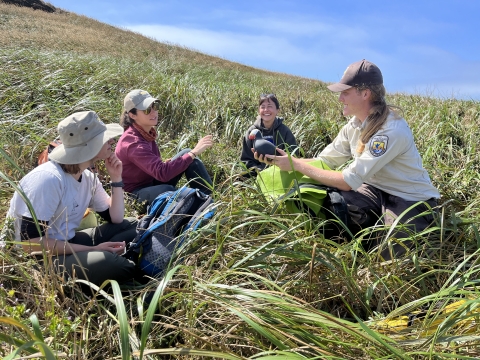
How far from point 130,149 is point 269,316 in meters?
2.13

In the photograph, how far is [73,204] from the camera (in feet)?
7.31

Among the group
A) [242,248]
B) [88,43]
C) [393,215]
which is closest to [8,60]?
[242,248]

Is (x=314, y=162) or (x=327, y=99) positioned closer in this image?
(x=314, y=162)

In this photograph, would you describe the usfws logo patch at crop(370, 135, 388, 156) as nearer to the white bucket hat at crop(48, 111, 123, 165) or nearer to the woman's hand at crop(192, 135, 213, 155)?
the woman's hand at crop(192, 135, 213, 155)

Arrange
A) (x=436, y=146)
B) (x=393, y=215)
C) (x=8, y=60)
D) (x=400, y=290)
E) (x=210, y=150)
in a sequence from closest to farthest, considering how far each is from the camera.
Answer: (x=400, y=290) < (x=393, y=215) < (x=436, y=146) < (x=210, y=150) < (x=8, y=60)

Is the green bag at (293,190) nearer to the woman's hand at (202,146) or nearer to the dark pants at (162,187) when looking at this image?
the dark pants at (162,187)

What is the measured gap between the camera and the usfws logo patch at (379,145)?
2.35 m

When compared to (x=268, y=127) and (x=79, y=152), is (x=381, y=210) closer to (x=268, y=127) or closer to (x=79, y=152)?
(x=79, y=152)

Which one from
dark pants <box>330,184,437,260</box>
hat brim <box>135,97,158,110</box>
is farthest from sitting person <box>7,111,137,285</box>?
dark pants <box>330,184,437,260</box>

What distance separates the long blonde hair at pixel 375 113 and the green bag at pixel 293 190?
0.44 metres

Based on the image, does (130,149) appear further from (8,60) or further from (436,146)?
(8,60)

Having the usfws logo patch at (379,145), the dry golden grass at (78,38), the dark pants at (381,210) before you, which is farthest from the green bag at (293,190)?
the dry golden grass at (78,38)

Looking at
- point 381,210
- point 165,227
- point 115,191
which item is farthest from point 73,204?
point 381,210

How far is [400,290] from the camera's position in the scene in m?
2.01
